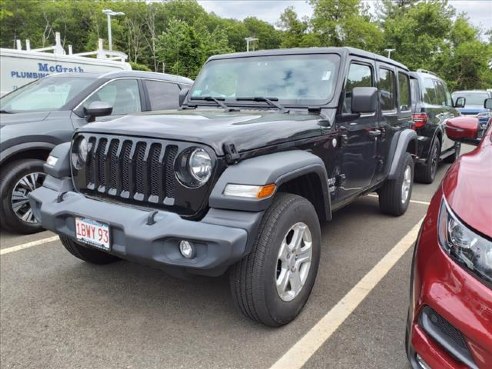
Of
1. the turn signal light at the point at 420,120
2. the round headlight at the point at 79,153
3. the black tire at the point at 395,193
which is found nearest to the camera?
the round headlight at the point at 79,153

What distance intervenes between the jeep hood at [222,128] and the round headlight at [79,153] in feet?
0.32

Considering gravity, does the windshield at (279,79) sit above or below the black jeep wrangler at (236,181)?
above

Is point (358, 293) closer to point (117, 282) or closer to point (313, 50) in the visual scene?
point (117, 282)

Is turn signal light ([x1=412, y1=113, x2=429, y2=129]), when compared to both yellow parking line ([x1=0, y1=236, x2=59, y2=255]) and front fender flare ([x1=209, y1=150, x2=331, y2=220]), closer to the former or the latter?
front fender flare ([x1=209, y1=150, x2=331, y2=220])

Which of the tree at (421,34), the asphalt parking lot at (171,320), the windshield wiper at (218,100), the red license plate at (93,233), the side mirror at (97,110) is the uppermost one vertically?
the tree at (421,34)

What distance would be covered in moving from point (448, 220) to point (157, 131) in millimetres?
1683

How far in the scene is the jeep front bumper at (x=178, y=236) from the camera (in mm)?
2281

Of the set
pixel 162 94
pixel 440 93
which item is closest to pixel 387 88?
pixel 162 94

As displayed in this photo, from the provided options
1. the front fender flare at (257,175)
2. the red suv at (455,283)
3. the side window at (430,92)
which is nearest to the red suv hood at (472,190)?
the red suv at (455,283)

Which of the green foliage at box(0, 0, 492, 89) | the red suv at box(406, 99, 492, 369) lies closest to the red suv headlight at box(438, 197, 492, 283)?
the red suv at box(406, 99, 492, 369)

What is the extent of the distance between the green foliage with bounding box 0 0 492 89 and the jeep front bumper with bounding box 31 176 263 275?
16495 millimetres

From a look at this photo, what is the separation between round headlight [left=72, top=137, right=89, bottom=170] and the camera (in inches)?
121

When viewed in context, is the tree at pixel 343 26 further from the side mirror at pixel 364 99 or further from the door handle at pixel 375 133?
the side mirror at pixel 364 99

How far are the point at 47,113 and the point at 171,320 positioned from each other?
10.3 feet
